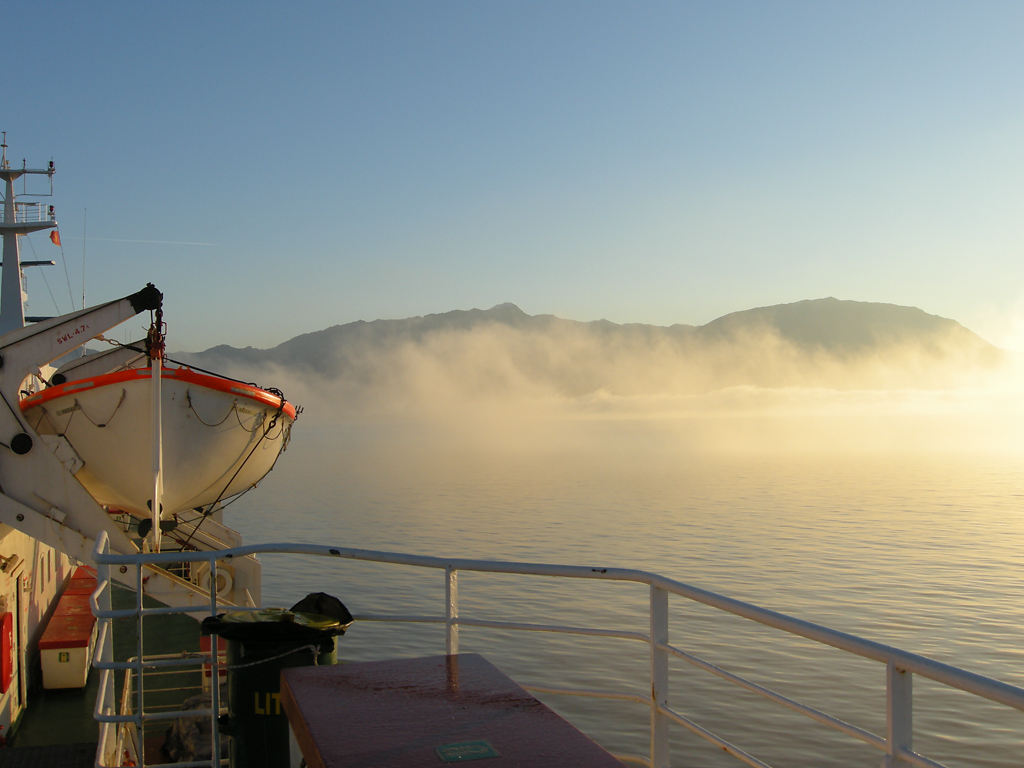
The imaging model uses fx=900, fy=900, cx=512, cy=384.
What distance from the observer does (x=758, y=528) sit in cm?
4712

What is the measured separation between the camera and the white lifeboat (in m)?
12.6

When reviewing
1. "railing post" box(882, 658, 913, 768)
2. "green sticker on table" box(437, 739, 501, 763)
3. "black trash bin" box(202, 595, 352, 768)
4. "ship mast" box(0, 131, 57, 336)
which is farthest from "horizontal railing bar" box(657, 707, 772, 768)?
"ship mast" box(0, 131, 57, 336)

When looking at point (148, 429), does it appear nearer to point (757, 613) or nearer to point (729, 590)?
point (757, 613)

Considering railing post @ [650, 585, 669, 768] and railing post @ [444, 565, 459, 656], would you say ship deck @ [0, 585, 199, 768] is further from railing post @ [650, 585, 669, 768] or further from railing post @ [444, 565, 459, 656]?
railing post @ [650, 585, 669, 768]

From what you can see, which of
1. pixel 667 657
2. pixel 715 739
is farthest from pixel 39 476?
pixel 715 739

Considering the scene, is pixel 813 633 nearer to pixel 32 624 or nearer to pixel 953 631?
pixel 32 624

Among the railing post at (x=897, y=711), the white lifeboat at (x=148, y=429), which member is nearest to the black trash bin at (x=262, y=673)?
the railing post at (x=897, y=711)

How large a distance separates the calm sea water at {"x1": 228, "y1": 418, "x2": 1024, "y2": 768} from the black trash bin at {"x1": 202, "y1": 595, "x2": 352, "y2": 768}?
1128 centimetres

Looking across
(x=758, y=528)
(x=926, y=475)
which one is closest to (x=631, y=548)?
(x=758, y=528)

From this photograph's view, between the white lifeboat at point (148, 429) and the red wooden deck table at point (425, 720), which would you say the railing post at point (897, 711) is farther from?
the white lifeboat at point (148, 429)

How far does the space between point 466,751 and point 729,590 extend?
27.2 m

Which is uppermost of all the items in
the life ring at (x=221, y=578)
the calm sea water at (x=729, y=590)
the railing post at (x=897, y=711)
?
the railing post at (x=897, y=711)

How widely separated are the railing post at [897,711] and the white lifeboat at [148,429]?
11.8 metres

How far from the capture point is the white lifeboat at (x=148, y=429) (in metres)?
12.6
